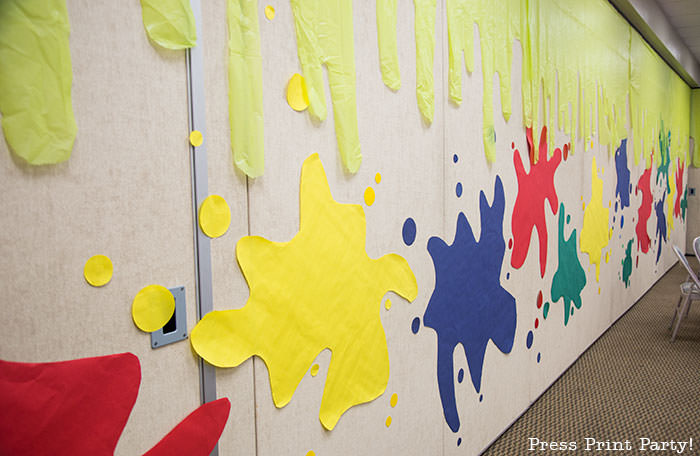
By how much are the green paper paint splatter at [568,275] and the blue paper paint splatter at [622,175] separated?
1.27 m

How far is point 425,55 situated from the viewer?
1858 millimetres

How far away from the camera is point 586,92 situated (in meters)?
3.50

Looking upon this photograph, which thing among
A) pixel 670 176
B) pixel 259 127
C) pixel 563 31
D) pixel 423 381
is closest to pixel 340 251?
pixel 259 127

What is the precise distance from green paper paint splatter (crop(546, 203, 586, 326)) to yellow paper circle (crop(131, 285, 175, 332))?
2.64m

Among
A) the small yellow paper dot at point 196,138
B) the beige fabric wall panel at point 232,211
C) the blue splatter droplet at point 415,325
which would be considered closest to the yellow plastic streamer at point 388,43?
the beige fabric wall panel at point 232,211

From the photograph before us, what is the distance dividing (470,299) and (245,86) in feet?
4.82

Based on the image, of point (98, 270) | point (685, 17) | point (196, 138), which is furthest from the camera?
point (685, 17)

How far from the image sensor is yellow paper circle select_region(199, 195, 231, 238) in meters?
1.15

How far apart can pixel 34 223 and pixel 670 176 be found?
7.69m

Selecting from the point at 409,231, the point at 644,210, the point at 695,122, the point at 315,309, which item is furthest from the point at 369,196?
the point at 695,122

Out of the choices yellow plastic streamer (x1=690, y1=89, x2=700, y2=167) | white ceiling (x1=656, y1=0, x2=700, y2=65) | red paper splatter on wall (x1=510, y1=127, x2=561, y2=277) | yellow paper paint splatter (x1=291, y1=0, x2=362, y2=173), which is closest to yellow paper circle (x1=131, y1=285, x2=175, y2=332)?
yellow paper paint splatter (x1=291, y1=0, x2=362, y2=173)

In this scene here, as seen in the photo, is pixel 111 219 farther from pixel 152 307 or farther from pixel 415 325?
pixel 415 325

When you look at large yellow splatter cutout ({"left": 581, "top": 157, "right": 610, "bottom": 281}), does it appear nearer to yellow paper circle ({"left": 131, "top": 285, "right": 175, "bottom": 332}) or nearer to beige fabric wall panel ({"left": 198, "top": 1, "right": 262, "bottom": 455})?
beige fabric wall panel ({"left": 198, "top": 1, "right": 262, "bottom": 455})

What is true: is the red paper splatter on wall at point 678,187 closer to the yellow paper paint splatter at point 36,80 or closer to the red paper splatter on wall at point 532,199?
the red paper splatter on wall at point 532,199
